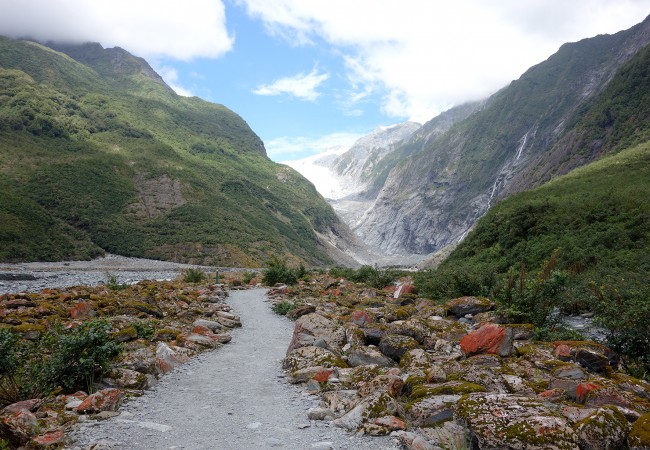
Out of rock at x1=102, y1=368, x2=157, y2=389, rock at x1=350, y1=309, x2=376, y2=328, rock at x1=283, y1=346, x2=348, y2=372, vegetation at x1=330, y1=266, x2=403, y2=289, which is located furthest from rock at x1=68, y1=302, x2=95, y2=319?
vegetation at x1=330, y1=266, x2=403, y2=289

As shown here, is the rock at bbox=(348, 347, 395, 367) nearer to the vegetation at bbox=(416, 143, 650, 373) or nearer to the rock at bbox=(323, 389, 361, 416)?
the rock at bbox=(323, 389, 361, 416)

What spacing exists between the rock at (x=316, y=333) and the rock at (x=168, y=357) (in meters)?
3.08

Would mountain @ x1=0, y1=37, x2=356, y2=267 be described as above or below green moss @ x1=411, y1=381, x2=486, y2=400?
above

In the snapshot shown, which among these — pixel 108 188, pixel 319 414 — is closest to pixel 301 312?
pixel 319 414

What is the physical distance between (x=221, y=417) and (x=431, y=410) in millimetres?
3795

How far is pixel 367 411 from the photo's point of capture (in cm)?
678

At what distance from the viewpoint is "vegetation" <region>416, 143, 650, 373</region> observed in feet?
39.4

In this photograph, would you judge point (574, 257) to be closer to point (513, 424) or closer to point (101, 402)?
point (513, 424)

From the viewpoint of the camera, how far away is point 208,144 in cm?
17150

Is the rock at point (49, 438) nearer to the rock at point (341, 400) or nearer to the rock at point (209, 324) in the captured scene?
the rock at point (341, 400)

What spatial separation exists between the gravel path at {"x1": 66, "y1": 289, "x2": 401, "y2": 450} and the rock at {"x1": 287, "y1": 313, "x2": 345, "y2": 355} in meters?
0.93

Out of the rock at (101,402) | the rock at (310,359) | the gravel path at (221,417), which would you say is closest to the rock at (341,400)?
the gravel path at (221,417)

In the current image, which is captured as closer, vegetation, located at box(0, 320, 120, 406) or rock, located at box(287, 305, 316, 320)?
vegetation, located at box(0, 320, 120, 406)

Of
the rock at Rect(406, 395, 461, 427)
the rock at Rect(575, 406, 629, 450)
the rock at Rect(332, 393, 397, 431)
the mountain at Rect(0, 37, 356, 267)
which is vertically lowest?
the rock at Rect(332, 393, 397, 431)
